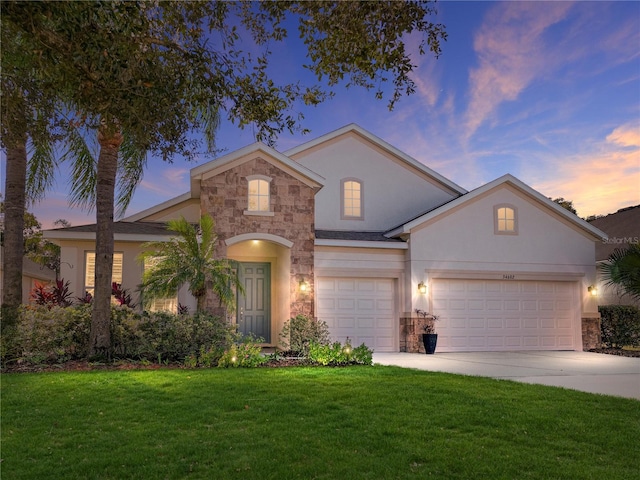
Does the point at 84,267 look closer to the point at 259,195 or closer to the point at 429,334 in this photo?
the point at 259,195

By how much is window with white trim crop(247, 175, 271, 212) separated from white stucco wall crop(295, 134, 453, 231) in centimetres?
334

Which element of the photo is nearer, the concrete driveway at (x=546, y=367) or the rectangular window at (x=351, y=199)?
the concrete driveway at (x=546, y=367)

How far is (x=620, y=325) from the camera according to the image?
17453 mm

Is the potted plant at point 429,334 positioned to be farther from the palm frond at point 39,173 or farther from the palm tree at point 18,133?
the palm frond at point 39,173

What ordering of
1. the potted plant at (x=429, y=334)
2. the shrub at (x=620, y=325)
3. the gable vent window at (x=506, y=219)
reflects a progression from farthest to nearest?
1. the shrub at (x=620, y=325)
2. the gable vent window at (x=506, y=219)
3. the potted plant at (x=429, y=334)

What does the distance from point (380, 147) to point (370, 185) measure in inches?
57.1

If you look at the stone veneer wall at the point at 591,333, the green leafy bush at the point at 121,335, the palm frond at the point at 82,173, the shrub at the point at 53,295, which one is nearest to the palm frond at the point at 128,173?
the palm frond at the point at 82,173

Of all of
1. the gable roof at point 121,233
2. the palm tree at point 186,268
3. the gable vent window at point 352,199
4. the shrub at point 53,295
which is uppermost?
the gable vent window at point 352,199

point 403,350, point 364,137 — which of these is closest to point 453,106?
point 364,137

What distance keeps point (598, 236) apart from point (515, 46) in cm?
680

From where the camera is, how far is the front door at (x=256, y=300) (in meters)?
16.0

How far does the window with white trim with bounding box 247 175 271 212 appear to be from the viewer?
1477 centimetres

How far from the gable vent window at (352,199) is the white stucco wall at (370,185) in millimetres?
146

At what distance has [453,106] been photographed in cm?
1867
